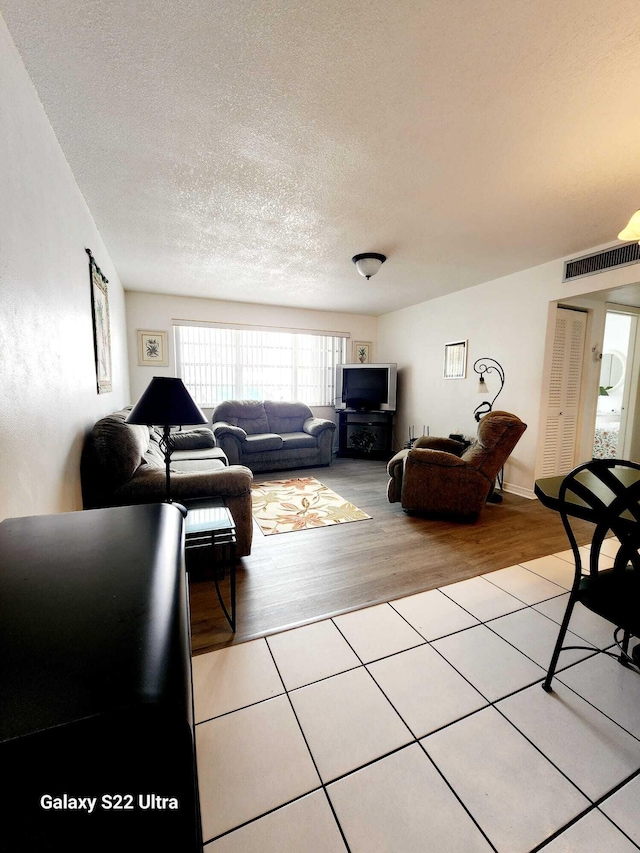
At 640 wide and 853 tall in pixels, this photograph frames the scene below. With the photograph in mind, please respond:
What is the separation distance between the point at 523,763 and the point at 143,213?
3551mm

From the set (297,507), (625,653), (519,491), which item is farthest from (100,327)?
(519,491)

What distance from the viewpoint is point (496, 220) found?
8.47 ft

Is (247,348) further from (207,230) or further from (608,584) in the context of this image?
(608,584)

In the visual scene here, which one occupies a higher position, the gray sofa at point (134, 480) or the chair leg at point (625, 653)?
the gray sofa at point (134, 480)

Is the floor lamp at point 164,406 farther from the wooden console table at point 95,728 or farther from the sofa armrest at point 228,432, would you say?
the sofa armrest at point 228,432

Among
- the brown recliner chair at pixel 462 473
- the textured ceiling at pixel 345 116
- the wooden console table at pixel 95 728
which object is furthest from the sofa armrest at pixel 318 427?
the wooden console table at pixel 95 728

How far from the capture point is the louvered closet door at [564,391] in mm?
3584

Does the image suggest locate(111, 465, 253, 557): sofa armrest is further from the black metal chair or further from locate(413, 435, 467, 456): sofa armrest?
locate(413, 435, 467, 456): sofa armrest

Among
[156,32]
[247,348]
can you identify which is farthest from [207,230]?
[247,348]

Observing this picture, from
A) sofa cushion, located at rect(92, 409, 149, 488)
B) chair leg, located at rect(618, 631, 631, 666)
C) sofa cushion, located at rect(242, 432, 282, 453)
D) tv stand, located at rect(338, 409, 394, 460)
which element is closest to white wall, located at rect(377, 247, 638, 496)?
tv stand, located at rect(338, 409, 394, 460)

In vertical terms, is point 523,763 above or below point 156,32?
below

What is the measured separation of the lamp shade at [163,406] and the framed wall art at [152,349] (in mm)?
3332

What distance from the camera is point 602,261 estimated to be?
3002 mm

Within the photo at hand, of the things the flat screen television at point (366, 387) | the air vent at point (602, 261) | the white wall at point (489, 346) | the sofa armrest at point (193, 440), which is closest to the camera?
the air vent at point (602, 261)
